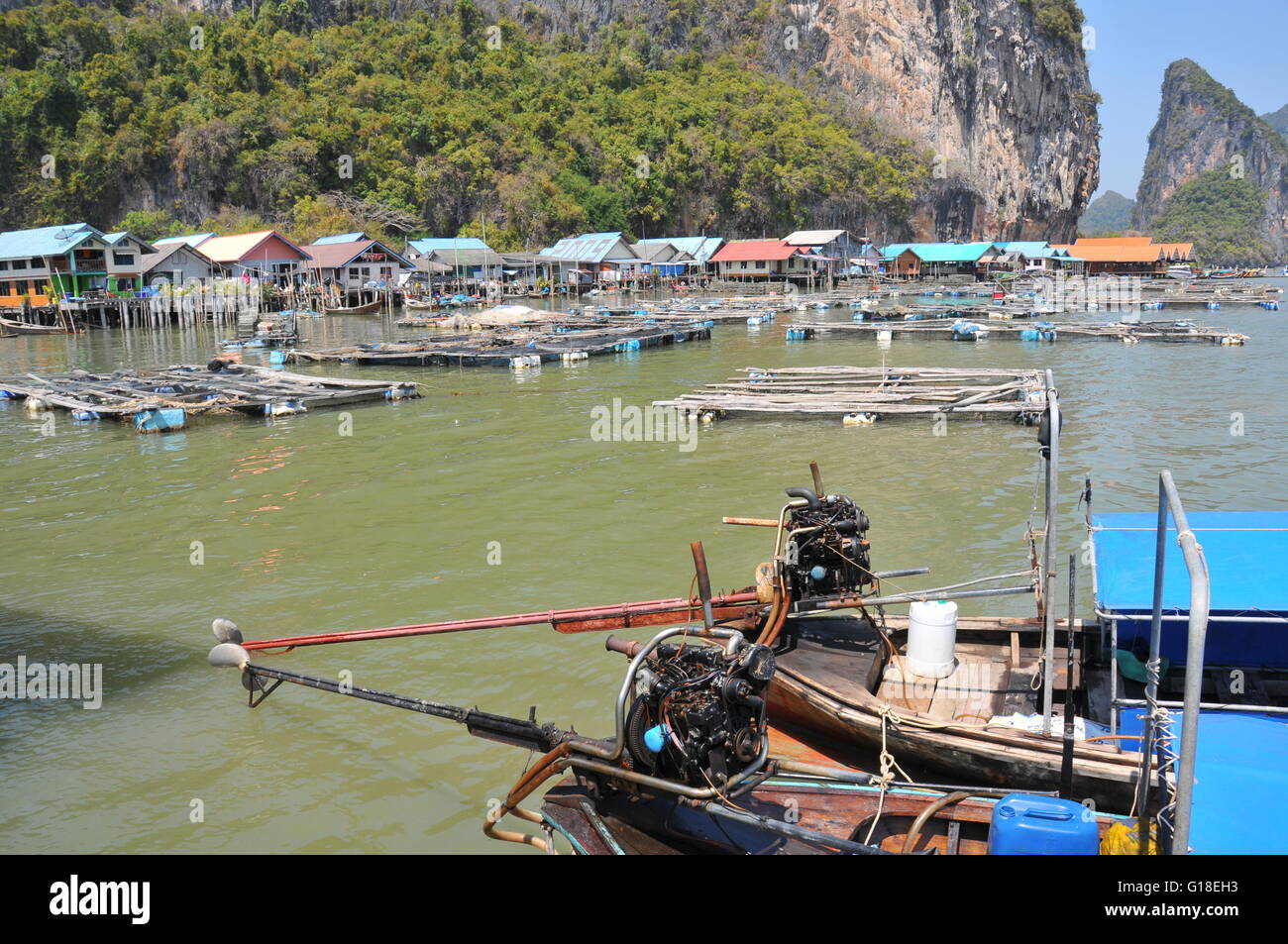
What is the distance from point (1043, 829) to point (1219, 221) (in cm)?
20785

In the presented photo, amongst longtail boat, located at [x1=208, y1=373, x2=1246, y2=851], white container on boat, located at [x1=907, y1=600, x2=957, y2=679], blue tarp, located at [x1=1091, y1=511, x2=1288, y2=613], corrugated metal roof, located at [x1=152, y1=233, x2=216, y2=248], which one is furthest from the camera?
corrugated metal roof, located at [x1=152, y1=233, x2=216, y2=248]

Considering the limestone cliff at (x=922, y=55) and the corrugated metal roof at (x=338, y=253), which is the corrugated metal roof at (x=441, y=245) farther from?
the limestone cliff at (x=922, y=55)

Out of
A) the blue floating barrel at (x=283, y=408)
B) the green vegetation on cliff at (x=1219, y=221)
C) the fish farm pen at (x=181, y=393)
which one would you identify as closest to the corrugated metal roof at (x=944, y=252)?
the fish farm pen at (x=181, y=393)

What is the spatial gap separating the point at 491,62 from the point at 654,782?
98789 millimetres

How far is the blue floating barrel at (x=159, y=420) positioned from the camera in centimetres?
2251

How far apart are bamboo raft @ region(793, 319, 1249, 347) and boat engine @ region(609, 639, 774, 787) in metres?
38.3

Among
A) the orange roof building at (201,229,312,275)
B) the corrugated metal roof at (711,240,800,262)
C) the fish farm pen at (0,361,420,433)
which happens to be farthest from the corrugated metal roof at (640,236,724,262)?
the fish farm pen at (0,361,420,433)

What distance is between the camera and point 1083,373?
29953 mm

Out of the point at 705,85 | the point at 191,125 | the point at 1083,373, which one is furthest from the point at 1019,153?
the point at 1083,373

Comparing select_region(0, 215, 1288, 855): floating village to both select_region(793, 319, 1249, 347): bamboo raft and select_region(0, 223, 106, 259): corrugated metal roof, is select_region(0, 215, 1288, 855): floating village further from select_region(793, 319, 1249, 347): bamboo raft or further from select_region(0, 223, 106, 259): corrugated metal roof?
select_region(0, 223, 106, 259): corrugated metal roof

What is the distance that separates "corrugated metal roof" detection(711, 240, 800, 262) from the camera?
76.2m

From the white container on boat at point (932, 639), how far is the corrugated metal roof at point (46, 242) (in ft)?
190

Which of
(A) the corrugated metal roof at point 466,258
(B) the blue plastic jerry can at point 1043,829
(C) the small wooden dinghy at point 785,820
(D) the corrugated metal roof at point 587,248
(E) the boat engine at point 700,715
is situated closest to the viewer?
(B) the blue plastic jerry can at point 1043,829

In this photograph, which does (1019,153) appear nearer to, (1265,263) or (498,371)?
(1265,263)
